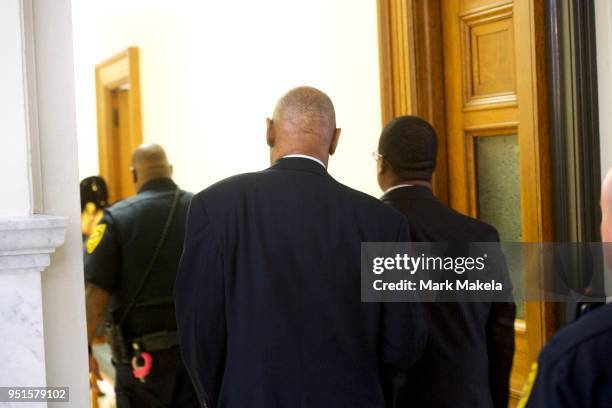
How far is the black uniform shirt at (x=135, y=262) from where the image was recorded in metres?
3.33

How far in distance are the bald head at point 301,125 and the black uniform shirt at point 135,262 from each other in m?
1.18

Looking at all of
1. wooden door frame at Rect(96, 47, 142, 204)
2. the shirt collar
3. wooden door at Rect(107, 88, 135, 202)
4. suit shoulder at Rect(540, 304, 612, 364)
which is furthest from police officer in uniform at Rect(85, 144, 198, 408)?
wooden door at Rect(107, 88, 135, 202)

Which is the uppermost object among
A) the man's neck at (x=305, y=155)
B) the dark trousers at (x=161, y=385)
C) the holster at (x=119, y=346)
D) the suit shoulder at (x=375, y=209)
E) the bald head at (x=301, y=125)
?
the bald head at (x=301, y=125)

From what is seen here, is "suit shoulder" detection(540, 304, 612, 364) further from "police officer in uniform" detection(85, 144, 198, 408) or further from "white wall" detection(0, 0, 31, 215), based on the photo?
"police officer in uniform" detection(85, 144, 198, 408)

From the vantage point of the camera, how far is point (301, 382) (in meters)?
2.17

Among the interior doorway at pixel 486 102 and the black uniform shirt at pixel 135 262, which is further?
the black uniform shirt at pixel 135 262

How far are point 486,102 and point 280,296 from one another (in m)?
1.51

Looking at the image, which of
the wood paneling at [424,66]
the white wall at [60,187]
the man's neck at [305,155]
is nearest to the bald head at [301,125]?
the man's neck at [305,155]

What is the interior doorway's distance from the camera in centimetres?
300

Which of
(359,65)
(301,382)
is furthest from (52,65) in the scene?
(359,65)

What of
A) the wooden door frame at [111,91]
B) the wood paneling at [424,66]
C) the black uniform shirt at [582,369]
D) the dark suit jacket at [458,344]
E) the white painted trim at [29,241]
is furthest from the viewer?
the wooden door frame at [111,91]

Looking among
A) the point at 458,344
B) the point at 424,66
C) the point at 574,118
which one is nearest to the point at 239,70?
the point at 424,66

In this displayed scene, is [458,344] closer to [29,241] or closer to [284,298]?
[284,298]

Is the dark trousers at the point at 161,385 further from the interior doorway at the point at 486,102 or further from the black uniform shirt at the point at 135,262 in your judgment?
the interior doorway at the point at 486,102
